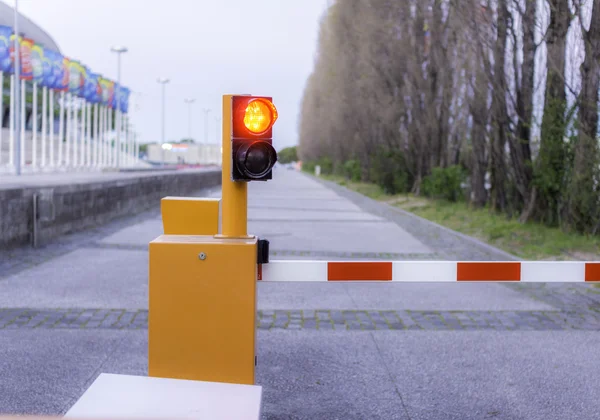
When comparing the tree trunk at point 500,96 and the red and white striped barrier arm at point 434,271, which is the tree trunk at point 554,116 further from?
the red and white striped barrier arm at point 434,271

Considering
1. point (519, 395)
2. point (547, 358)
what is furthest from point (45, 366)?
point (547, 358)

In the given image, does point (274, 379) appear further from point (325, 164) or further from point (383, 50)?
point (325, 164)

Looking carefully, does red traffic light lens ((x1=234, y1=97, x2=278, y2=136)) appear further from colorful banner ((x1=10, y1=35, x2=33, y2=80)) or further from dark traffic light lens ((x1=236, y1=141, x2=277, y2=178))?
colorful banner ((x1=10, y1=35, x2=33, y2=80))

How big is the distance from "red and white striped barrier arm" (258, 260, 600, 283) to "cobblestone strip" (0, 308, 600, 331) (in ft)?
7.51

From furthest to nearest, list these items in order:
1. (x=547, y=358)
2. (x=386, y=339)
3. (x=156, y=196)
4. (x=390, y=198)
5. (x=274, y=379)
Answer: (x=390, y=198) < (x=156, y=196) < (x=386, y=339) < (x=547, y=358) < (x=274, y=379)

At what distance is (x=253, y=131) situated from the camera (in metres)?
4.04

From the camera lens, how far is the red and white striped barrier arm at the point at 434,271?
4383 millimetres

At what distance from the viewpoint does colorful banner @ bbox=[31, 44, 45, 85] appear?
155 feet

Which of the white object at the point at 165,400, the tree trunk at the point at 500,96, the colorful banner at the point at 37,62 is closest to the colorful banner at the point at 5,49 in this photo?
the colorful banner at the point at 37,62

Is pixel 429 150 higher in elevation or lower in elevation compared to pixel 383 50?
lower

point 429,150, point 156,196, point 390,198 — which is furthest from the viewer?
point 390,198

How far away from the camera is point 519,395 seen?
4.95 meters

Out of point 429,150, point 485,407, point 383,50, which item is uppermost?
point 383,50

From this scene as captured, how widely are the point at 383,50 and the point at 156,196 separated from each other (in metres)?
9.81
